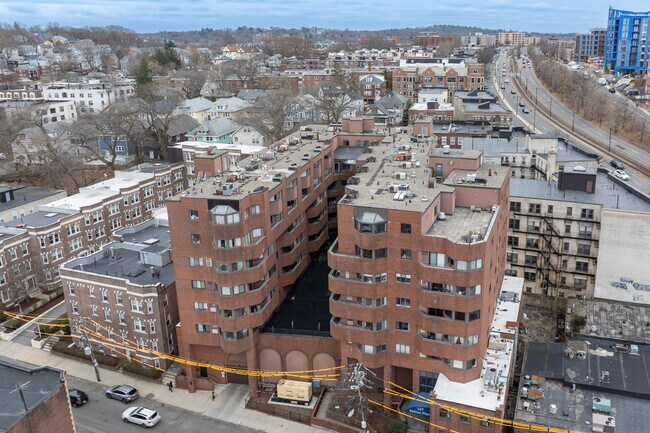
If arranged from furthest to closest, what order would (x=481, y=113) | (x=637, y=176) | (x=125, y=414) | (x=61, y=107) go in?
(x=61, y=107) → (x=481, y=113) → (x=637, y=176) → (x=125, y=414)

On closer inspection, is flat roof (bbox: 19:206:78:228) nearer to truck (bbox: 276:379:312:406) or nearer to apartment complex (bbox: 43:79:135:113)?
truck (bbox: 276:379:312:406)

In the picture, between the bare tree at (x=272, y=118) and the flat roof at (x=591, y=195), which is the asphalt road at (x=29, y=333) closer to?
the flat roof at (x=591, y=195)

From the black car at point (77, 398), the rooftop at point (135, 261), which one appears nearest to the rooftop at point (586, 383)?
the rooftop at point (135, 261)

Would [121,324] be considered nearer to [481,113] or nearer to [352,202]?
[352,202]

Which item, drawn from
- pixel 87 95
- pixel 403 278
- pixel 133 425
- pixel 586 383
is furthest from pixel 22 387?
pixel 87 95

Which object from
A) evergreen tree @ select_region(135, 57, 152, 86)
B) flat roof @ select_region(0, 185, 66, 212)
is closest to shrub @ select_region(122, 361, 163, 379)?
flat roof @ select_region(0, 185, 66, 212)

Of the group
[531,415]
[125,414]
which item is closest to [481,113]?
[531,415]
